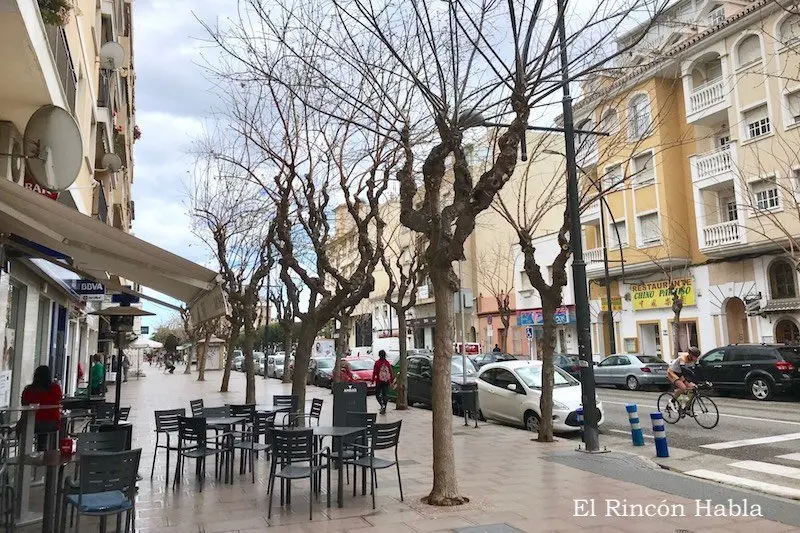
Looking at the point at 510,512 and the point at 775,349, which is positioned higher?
the point at 775,349

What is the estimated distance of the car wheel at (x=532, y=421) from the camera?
42.6 ft

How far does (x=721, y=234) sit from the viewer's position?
24625mm

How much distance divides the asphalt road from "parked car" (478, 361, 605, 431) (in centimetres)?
118

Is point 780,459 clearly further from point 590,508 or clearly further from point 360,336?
point 360,336

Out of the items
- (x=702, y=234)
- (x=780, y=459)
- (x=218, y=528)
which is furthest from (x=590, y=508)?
(x=702, y=234)

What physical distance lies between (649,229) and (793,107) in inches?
341

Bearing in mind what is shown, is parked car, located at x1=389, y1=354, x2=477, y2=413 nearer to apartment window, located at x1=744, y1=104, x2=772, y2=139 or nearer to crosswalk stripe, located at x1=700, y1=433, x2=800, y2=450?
crosswalk stripe, located at x1=700, y1=433, x2=800, y2=450

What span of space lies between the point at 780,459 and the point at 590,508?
4690 millimetres

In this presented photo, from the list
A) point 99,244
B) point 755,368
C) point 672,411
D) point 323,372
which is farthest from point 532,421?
point 323,372

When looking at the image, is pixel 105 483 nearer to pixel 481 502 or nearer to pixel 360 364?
pixel 481 502

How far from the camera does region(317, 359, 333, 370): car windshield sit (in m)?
29.5

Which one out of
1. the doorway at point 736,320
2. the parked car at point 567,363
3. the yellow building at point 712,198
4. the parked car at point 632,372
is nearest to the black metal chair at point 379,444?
the yellow building at point 712,198

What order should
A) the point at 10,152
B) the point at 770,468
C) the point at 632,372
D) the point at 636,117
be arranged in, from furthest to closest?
the point at 632,372 → the point at 636,117 → the point at 770,468 → the point at 10,152

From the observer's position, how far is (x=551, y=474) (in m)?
8.55
